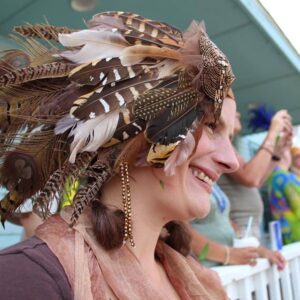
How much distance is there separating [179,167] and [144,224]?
0.48 feet

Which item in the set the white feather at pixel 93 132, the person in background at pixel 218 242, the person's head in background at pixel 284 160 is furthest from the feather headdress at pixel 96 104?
the person's head in background at pixel 284 160

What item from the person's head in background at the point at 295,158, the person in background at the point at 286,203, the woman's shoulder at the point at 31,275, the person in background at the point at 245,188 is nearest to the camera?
the woman's shoulder at the point at 31,275

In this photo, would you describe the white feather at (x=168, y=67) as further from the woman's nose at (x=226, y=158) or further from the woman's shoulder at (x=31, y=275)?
the woman's shoulder at (x=31, y=275)

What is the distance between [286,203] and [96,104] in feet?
7.03

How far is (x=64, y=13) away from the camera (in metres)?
1.86

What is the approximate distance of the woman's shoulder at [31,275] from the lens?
0.54 metres

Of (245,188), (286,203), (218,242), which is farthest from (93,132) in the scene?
(286,203)

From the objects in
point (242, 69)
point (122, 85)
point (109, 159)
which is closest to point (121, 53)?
point (122, 85)

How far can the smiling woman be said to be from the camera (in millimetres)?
695

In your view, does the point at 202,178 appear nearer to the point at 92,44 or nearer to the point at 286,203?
the point at 92,44

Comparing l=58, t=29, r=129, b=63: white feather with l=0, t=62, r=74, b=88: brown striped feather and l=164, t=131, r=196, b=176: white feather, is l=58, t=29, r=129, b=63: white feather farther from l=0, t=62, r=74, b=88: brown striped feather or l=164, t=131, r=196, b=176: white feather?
l=164, t=131, r=196, b=176: white feather

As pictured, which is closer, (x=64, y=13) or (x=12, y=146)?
(x=12, y=146)

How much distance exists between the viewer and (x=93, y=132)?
27.4 inches

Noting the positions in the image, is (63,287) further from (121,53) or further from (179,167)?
(121,53)
